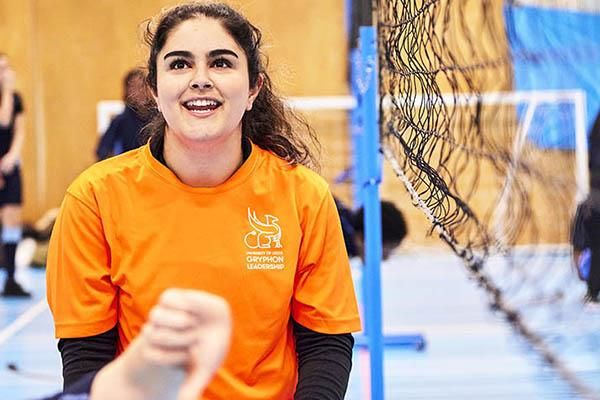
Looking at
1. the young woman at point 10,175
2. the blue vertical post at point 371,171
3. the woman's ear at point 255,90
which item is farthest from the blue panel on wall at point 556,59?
the woman's ear at point 255,90

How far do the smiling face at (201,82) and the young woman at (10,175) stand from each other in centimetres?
364

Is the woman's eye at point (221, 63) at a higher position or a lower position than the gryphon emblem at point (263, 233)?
higher

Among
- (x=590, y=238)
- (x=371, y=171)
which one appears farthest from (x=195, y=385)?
(x=590, y=238)

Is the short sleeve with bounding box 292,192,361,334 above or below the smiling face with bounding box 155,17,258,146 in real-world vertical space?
below

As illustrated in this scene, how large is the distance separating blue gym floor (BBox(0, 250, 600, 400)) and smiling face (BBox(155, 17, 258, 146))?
1.56 m

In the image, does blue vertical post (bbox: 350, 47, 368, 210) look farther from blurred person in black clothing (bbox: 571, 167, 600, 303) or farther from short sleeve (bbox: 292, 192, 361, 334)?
short sleeve (bbox: 292, 192, 361, 334)

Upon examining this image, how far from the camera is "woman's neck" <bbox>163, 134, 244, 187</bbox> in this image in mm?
1548

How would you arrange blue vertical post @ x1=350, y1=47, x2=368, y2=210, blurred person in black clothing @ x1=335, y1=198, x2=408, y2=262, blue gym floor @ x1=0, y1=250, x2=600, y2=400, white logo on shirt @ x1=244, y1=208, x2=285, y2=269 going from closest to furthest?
1. white logo on shirt @ x1=244, y1=208, x2=285, y2=269
2. blue vertical post @ x1=350, y1=47, x2=368, y2=210
3. blue gym floor @ x1=0, y1=250, x2=600, y2=400
4. blurred person in black clothing @ x1=335, y1=198, x2=408, y2=262

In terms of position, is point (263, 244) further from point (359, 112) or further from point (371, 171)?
point (359, 112)

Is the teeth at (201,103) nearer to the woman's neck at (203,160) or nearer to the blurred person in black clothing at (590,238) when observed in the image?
the woman's neck at (203,160)

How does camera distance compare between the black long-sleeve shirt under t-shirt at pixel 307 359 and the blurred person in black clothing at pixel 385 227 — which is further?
the blurred person in black clothing at pixel 385 227

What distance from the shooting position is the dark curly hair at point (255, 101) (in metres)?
1.54

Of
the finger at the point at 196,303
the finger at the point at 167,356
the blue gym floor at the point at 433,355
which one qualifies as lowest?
the blue gym floor at the point at 433,355

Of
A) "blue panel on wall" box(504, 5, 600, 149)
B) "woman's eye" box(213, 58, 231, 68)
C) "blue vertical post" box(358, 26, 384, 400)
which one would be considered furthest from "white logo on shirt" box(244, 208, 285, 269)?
"blue panel on wall" box(504, 5, 600, 149)
